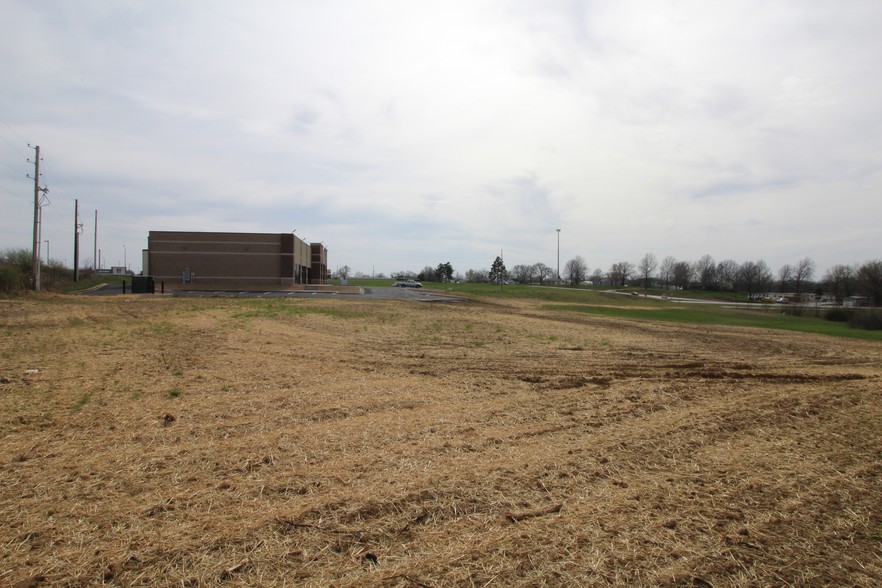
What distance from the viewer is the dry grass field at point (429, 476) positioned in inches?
138

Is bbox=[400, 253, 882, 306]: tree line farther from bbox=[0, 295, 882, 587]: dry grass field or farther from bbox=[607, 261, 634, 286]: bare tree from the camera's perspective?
bbox=[0, 295, 882, 587]: dry grass field

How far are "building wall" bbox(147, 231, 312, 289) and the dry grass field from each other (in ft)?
182

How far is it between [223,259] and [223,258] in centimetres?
13

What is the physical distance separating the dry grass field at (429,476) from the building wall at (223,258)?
55.5 m

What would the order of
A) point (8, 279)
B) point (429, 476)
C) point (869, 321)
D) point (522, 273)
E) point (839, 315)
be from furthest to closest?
1. point (522, 273)
2. point (839, 315)
3. point (869, 321)
4. point (8, 279)
5. point (429, 476)

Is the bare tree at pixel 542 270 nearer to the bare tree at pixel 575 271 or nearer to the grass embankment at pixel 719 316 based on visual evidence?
the bare tree at pixel 575 271

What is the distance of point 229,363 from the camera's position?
439 inches

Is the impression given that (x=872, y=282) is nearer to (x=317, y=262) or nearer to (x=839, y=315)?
(x=839, y=315)

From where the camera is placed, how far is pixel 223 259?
2527 inches

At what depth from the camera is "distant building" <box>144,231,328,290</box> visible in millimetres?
63469

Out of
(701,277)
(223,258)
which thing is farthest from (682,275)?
(223,258)

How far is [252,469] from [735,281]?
137493 mm

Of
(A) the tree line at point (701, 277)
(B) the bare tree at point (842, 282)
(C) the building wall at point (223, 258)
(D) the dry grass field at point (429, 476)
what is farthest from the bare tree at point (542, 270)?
(D) the dry grass field at point (429, 476)

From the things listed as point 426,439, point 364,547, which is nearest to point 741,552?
point 364,547
